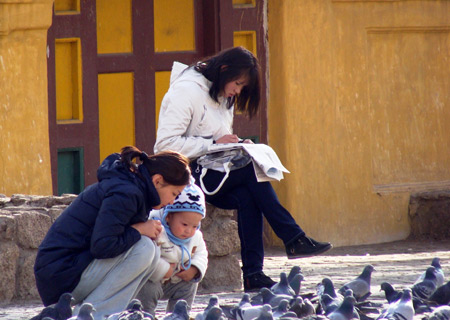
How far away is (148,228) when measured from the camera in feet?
17.5

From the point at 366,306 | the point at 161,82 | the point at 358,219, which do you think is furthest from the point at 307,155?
the point at 366,306

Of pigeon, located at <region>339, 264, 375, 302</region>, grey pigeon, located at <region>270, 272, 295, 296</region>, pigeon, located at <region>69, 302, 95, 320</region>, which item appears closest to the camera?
pigeon, located at <region>69, 302, 95, 320</region>

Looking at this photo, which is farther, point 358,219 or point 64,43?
point 358,219

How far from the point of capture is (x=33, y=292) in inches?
255

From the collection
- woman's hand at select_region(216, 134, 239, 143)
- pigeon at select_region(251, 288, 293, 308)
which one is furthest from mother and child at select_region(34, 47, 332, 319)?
woman's hand at select_region(216, 134, 239, 143)

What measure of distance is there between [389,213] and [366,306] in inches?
157

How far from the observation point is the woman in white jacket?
21.4 feet

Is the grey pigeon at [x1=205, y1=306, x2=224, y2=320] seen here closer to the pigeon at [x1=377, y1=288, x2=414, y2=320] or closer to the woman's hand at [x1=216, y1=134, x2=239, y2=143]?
the pigeon at [x1=377, y1=288, x2=414, y2=320]

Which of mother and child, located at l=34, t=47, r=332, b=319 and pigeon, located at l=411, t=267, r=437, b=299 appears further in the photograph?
pigeon, located at l=411, t=267, r=437, b=299

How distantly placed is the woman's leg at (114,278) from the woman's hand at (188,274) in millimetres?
322

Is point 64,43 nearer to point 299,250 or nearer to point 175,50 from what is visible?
point 175,50

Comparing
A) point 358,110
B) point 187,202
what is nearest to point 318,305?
point 187,202

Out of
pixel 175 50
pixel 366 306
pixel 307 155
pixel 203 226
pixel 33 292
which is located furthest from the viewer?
pixel 307 155

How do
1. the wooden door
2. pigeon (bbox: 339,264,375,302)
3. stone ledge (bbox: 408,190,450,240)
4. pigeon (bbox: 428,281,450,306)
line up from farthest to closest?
stone ledge (bbox: 408,190,450,240)
the wooden door
pigeon (bbox: 339,264,375,302)
pigeon (bbox: 428,281,450,306)
